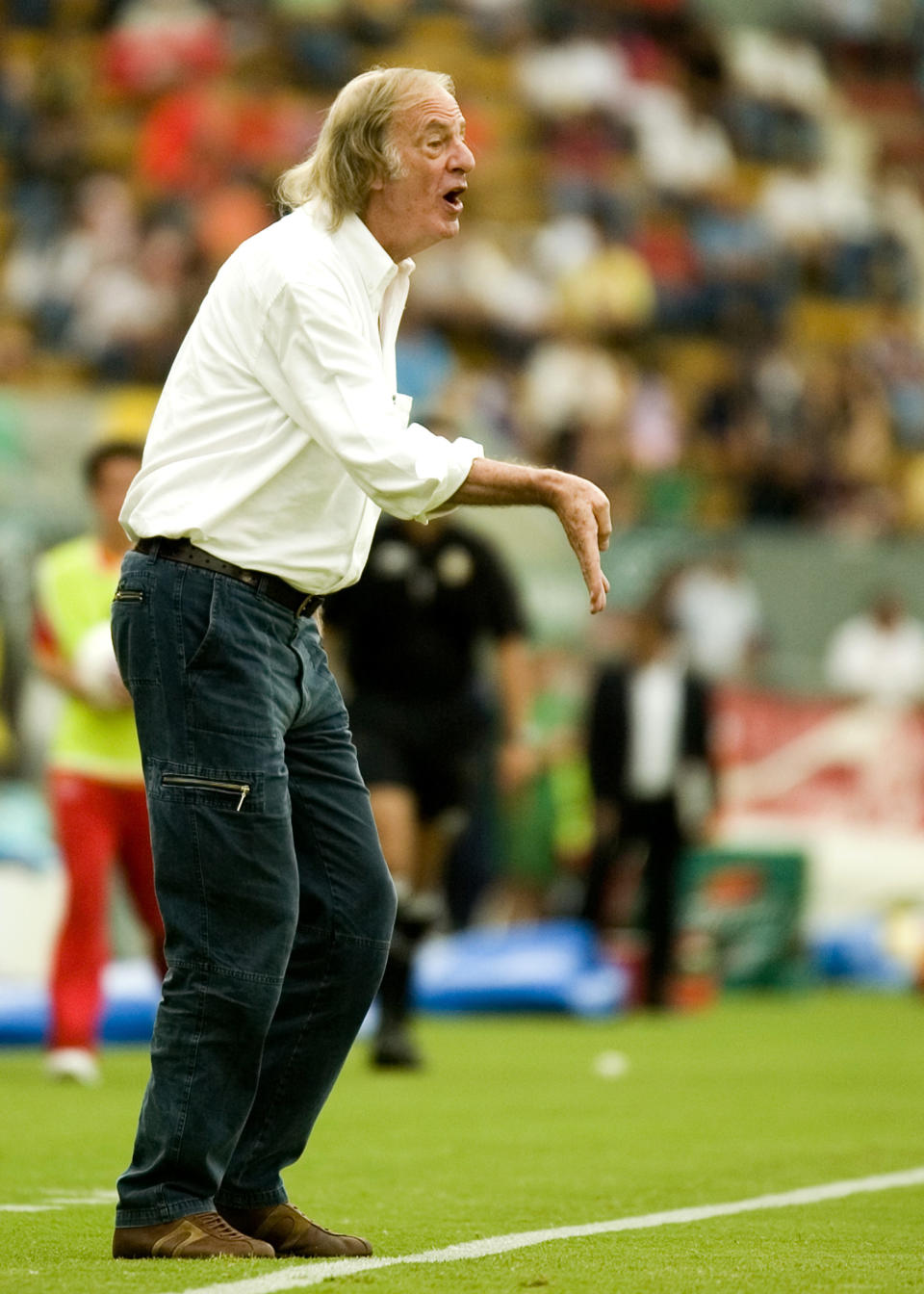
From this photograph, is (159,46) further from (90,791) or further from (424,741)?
(90,791)

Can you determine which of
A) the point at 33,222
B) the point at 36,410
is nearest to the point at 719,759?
the point at 36,410

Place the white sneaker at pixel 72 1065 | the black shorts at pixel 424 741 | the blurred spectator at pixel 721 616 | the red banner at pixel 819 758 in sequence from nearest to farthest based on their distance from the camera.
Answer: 1. the white sneaker at pixel 72 1065
2. the black shorts at pixel 424 741
3. the red banner at pixel 819 758
4. the blurred spectator at pixel 721 616

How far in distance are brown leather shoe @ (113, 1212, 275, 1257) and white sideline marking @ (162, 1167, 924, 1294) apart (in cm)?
15

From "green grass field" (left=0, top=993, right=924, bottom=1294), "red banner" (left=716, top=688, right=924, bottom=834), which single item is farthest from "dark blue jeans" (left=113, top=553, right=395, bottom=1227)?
"red banner" (left=716, top=688, right=924, bottom=834)

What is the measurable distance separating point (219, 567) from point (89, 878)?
4307 mm

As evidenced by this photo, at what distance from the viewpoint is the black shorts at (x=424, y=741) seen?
9.62 meters

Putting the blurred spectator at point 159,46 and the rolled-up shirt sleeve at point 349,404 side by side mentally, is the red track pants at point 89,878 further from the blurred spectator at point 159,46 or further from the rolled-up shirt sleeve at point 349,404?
the blurred spectator at point 159,46

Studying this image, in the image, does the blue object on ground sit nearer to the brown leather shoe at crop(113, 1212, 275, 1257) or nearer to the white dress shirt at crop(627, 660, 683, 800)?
the white dress shirt at crop(627, 660, 683, 800)

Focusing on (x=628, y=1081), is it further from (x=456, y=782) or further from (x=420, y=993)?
(x=420, y=993)

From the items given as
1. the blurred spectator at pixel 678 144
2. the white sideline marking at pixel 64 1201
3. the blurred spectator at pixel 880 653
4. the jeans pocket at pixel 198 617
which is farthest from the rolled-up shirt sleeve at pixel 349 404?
the blurred spectator at pixel 678 144

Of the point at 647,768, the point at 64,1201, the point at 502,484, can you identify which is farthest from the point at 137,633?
the point at 647,768

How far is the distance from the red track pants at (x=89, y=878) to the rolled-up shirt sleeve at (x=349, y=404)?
4.35m

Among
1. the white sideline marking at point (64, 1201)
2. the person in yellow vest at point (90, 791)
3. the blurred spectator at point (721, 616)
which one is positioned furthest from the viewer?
the blurred spectator at point (721, 616)

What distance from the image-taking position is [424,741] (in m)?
9.73
